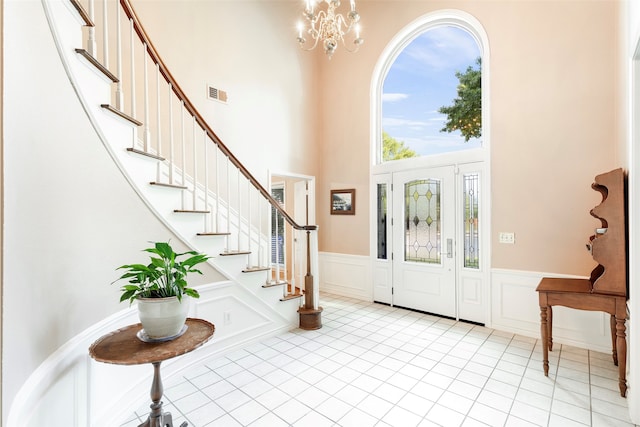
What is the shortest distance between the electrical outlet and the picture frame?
2.25 m

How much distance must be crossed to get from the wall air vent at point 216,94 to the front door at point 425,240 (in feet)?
9.23

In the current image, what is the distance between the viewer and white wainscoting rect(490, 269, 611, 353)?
10.2 feet

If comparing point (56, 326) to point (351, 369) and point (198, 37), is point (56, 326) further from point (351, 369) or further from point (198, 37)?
point (198, 37)

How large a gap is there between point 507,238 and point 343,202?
8.51ft

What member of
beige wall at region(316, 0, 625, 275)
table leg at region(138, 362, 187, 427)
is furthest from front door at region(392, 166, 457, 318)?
table leg at region(138, 362, 187, 427)

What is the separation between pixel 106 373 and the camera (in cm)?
189

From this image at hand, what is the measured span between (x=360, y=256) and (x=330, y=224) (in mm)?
844

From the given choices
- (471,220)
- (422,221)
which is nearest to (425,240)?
(422,221)

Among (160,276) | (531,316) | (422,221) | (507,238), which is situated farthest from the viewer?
(422,221)

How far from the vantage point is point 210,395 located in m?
2.36

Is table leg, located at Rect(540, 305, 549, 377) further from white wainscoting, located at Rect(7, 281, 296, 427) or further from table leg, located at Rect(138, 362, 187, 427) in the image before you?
table leg, located at Rect(138, 362, 187, 427)

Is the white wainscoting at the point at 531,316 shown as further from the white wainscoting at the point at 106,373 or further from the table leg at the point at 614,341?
the white wainscoting at the point at 106,373

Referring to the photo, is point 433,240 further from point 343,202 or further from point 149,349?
point 149,349

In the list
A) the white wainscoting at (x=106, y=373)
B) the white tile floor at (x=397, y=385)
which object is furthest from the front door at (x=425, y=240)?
the white wainscoting at (x=106, y=373)
